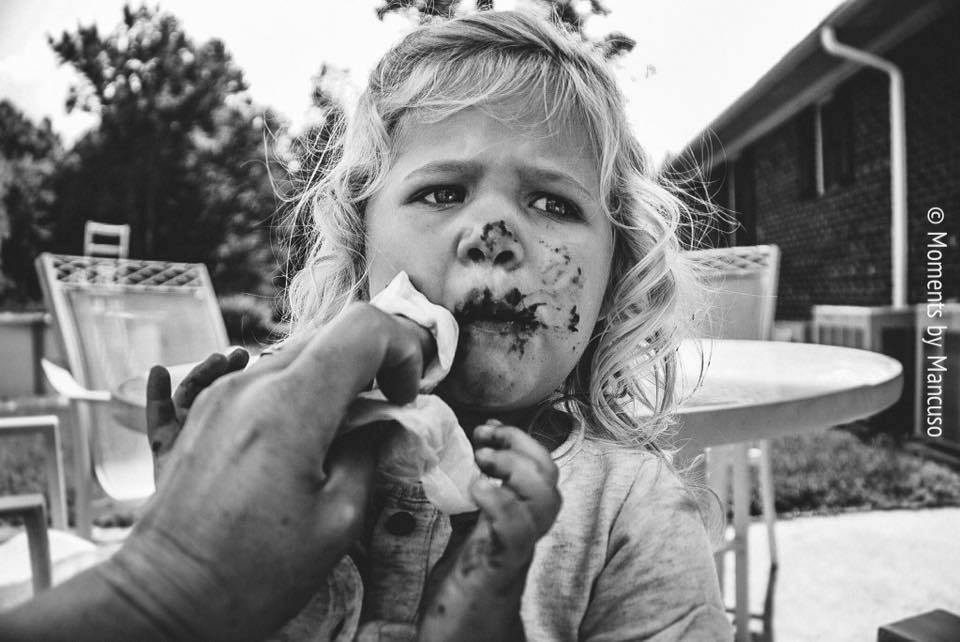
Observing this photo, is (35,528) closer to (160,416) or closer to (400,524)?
(160,416)

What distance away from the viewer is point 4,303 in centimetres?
1319

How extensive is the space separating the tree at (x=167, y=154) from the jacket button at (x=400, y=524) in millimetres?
15577

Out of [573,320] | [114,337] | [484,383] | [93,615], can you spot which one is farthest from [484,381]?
[114,337]

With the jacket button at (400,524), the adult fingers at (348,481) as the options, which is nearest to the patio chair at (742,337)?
the jacket button at (400,524)

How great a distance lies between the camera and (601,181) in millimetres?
1154

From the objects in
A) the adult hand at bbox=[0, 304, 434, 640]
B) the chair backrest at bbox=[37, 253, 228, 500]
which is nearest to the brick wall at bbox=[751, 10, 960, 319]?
the chair backrest at bbox=[37, 253, 228, 500]

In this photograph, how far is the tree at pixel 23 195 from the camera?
1361 centimetres

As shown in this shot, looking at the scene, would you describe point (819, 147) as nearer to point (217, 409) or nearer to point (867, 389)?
point (867, 389)

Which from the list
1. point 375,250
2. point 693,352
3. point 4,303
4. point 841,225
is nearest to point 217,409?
point 375,250

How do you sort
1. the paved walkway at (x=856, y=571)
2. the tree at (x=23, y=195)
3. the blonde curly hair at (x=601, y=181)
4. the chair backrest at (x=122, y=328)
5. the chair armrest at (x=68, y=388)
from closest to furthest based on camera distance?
the blonde curly hair at (x=601, y=181) → the chair armrest at (x=68, y=388) → the paved walkway at (x=856, y=571) → the chair backrest at (x=122, y=328) → the tree at (x=23, y=195)

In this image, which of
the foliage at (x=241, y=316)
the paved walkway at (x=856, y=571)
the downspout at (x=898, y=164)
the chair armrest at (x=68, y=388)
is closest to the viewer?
the chair armrest at (x=68, y=388)

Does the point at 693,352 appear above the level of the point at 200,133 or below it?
below

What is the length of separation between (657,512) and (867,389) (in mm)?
915

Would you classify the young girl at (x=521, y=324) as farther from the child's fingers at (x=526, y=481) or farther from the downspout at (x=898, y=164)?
the downspout at (x=898, y=164)
